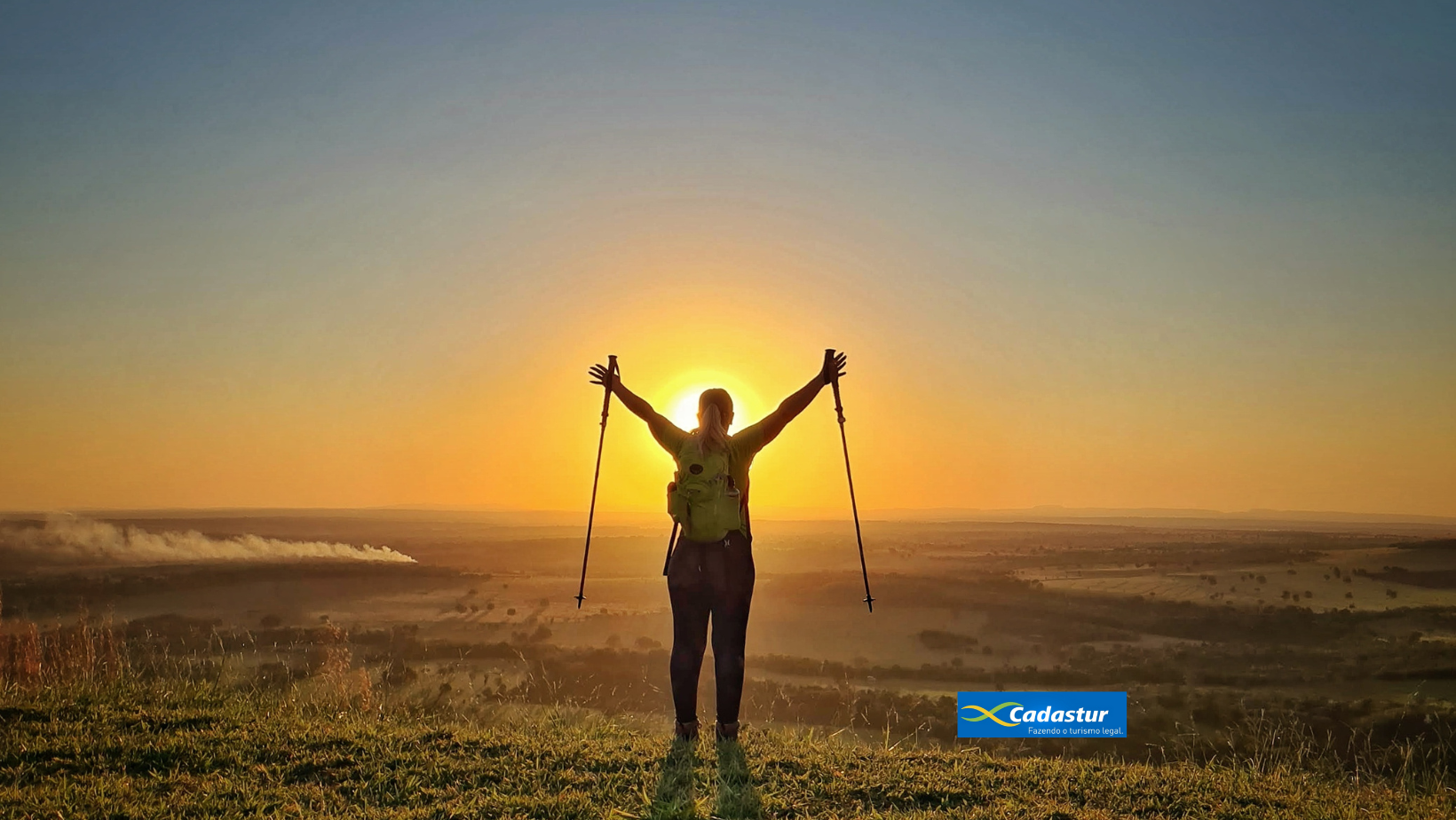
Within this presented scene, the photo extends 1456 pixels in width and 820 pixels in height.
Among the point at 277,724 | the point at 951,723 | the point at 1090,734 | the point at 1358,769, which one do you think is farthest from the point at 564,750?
the point at 951,723

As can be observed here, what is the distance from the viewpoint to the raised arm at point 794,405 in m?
9.46

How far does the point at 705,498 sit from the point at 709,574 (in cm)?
71

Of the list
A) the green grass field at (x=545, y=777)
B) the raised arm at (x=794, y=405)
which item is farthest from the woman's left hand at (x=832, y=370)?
the green grass field at (x=545, y=777)

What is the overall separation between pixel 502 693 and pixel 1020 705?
6.99 m

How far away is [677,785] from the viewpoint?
7.68 metres

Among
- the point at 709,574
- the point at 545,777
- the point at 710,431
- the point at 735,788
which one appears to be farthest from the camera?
the point at 710,431

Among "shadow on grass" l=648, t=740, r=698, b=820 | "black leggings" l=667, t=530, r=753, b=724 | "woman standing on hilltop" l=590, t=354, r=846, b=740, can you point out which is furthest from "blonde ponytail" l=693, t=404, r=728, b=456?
"shadow on grass" l=648, t=740, r=698, b=820

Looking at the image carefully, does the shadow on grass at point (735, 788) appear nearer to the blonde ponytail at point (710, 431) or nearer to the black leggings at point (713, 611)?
the black leggings at point (713, 611)

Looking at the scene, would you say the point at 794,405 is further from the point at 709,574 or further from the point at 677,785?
the point at 677,785

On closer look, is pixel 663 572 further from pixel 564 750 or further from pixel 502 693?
pixel 502 693

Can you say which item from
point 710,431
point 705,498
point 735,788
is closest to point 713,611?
point 705,498

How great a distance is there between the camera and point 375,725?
9.41 meters

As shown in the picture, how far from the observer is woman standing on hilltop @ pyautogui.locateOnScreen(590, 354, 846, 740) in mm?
8969

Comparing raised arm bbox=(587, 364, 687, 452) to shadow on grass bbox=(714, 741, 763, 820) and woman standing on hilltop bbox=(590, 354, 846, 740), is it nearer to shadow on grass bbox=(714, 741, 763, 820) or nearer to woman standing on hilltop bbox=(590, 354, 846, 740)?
woman standing on hilltop bbox=(590, 354, 846, 740)
